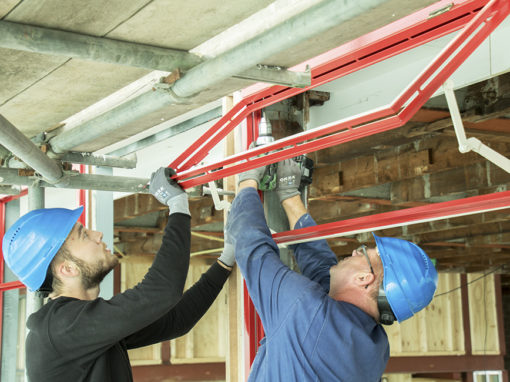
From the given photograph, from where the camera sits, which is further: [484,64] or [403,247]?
[484,64]

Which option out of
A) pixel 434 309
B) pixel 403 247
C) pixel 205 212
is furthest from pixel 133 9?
pixel 434 309

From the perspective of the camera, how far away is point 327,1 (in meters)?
1.59

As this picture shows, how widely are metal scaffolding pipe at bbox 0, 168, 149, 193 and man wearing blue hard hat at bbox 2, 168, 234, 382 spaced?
0.77 metres

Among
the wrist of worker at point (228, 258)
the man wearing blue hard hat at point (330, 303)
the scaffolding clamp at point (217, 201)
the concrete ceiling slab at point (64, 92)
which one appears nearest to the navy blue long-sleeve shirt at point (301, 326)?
the man wearing blue hard hat at point (330, 303)

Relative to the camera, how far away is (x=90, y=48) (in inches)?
75.9

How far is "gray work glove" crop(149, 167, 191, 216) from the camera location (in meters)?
2.33

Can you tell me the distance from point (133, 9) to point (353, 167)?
3.72 metres

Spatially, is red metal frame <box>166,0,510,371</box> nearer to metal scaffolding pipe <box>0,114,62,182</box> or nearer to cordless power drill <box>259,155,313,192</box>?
cordless power drill <box>259,155,313,192</box>

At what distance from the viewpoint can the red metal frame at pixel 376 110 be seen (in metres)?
1.69

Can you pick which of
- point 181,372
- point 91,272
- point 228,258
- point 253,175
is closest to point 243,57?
point 253,175

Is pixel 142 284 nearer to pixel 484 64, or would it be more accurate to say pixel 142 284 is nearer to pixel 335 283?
pixel 335 283

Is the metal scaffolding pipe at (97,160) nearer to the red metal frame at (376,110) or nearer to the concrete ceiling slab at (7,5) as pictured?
the red metal frame at (376,110)

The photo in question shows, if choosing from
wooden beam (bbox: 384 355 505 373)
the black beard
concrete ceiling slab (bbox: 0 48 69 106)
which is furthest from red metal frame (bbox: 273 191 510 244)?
wooden beam (bbox: 384 355 505 373)

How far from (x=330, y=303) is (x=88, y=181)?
1.57 m
